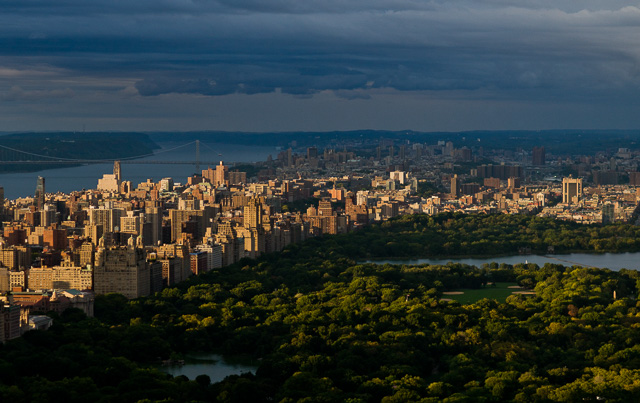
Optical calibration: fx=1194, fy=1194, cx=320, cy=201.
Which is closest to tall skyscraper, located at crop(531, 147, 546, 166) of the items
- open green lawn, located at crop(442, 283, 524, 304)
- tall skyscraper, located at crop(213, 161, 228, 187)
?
tall skyscraper, located at crop(213, 161, 228, 187)

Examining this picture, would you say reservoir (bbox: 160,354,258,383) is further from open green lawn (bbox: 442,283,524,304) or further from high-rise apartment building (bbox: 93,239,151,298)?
open green lawn (bbox: 442,283,524,304)

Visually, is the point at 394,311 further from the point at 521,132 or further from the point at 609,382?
the point at 521,132

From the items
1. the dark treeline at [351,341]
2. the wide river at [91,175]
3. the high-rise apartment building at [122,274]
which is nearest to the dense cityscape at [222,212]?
the high-rise apartment building at [122,274]

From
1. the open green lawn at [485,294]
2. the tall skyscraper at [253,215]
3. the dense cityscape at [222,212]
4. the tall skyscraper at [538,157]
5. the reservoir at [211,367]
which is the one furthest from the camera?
the tall skyscraper at [538,157]

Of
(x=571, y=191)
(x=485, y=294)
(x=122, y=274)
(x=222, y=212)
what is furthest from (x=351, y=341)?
(x=571, y=191)

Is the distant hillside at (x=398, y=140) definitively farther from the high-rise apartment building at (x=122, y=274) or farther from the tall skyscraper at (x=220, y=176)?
the high-rise apartment building at (x=122, y=274)

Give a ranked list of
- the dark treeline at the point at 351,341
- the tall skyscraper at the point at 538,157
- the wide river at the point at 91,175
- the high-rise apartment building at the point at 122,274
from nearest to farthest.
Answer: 1. the dark treeline at the point at 351,341
2. the high-rise apartment building at the point at 122,274
3. the wide river at the point at 91,175
4. the tall skyscraper at the point at 538,157

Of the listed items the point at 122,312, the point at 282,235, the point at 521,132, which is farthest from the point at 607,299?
the point at 521,132
